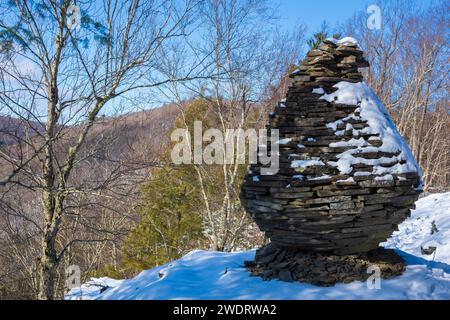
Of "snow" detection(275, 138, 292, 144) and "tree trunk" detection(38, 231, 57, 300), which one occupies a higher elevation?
"snow" detection(275, 138, 292, 144)

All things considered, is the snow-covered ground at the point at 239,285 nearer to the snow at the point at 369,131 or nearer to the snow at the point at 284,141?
the snow at the point at 369,131

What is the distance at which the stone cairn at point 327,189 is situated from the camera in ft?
13.2

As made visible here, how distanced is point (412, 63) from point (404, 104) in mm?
1761

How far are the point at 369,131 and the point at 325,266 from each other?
66.9 inches

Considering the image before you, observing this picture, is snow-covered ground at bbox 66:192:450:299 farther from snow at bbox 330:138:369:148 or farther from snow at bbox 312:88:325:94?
snow at bbox 312:88:325:94

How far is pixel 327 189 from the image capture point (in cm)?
401

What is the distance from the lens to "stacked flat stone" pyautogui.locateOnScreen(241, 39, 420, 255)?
158 inches

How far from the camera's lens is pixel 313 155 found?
4.21 meters

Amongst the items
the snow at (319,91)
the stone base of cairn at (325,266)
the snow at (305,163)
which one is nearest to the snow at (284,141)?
the snow at (305,163)

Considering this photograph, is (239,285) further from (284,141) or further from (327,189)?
(284,141)

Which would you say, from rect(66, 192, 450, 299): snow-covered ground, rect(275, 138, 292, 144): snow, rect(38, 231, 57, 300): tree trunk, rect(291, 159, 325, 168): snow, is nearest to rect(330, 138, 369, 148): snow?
rect(291, 159, 325, 168): snow

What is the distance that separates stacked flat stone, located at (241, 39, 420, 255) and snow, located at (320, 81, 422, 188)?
2 cm

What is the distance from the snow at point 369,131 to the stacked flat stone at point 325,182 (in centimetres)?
2
